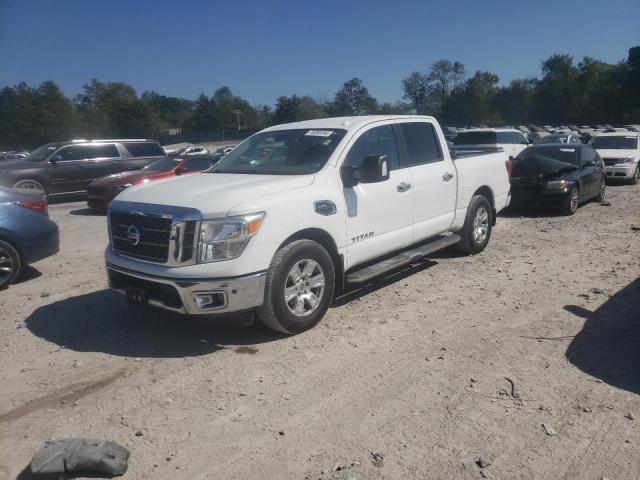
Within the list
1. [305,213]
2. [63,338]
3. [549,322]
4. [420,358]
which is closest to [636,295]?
[549,322]

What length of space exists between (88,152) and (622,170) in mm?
16165

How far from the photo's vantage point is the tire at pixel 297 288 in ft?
14.5

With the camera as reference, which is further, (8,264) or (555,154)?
(555,154)

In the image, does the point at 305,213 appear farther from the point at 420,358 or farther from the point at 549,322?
the point at 549,322

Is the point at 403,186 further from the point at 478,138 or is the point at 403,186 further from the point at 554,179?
the point at 478,138

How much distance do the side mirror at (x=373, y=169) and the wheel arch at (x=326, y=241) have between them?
708 millimetres

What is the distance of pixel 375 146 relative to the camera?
571 cm

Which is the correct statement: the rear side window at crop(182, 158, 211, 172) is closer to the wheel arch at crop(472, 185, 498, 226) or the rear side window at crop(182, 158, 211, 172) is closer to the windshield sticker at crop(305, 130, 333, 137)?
the wheel arch at crop(472, 185, 498, 226)

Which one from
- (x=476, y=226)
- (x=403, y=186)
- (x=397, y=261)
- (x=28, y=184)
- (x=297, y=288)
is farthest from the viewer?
(x=28, y=184)

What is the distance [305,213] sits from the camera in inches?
184

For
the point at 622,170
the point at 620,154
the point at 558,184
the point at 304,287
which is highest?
the point at 620,154

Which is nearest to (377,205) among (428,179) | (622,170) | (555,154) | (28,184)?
(428,179)

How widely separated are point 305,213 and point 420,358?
5.30 feet

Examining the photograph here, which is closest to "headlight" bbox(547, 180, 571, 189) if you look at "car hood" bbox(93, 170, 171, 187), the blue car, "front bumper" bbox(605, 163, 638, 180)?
"front bumper" bbox(605, 163, 638, 180)
